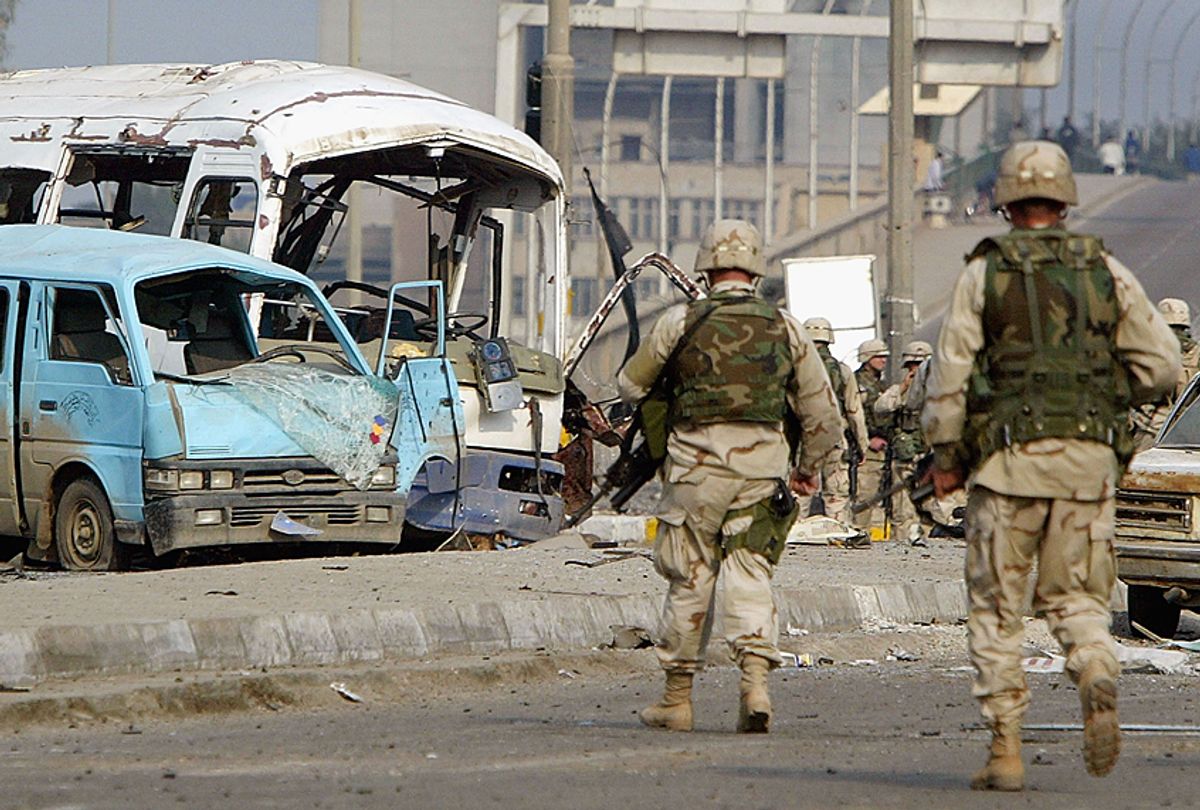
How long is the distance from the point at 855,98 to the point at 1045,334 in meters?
35.5

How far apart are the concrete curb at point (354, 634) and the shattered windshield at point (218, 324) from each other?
3.33m

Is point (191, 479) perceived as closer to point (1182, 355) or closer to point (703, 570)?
point (703, 570)

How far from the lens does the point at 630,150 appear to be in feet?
150

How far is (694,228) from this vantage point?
43.0m

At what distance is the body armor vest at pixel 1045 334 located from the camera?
6184mm

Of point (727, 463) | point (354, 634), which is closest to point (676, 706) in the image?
point (727, 463)

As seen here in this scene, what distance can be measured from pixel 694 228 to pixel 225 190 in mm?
28200

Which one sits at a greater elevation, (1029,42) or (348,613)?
(1029,42)

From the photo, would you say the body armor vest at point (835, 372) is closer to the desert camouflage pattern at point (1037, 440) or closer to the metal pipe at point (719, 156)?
the desert camouflage pattern at point (1037, 440)

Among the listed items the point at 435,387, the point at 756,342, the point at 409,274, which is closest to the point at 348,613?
the point at 756,342

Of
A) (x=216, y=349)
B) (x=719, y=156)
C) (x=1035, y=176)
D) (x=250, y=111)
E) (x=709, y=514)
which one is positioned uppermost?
(x=719, y=156)

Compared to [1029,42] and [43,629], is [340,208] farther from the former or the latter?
[1029,42]

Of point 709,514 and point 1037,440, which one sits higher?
point 1037,440

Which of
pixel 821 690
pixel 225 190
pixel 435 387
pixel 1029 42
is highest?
pixel 1029 42
